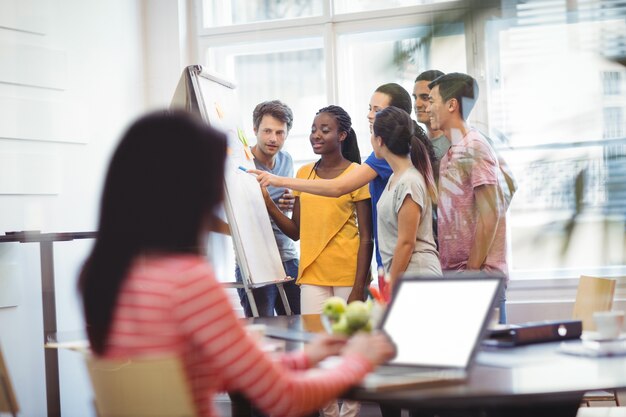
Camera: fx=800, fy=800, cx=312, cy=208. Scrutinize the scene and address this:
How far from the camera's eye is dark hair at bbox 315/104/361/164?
3410mm

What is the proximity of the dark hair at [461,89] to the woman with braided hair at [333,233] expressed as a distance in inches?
20.1

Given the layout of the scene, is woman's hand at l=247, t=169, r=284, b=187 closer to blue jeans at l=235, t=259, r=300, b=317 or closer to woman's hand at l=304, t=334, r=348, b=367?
blue jeans at l=235, t=259, r=300, b=317

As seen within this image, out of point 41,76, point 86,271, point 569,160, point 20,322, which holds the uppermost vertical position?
point 41,76

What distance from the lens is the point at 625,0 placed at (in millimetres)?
1208

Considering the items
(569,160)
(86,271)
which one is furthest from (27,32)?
(569,160)

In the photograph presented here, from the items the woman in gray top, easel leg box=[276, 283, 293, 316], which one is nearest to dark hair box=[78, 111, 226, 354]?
the woman in gray top

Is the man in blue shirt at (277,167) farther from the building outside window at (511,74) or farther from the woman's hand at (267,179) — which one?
the building outside window at (511,74)

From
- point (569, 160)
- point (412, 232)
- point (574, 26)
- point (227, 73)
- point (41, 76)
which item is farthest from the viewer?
point (227, 73)

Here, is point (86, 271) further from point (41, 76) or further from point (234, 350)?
point (41, 76)

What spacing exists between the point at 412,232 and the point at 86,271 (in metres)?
1.70

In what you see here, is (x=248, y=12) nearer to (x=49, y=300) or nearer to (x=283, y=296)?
(x=283, y=296)

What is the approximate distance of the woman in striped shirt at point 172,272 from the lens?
3.74ft

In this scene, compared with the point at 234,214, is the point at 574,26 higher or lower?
higher

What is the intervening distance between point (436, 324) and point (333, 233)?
1.89 meters
